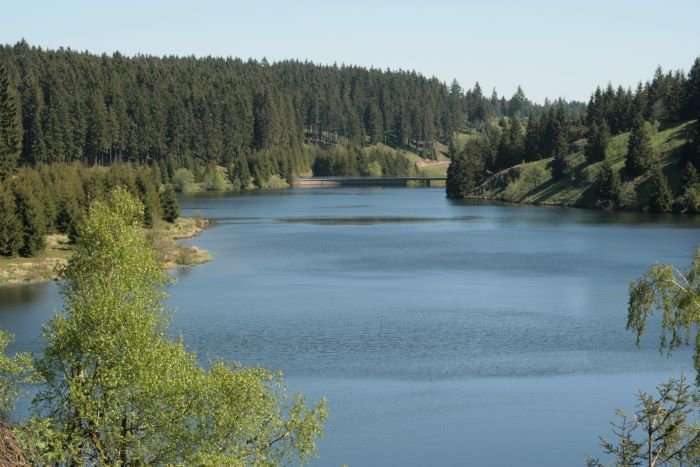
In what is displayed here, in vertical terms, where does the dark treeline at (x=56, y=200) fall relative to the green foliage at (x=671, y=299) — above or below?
below

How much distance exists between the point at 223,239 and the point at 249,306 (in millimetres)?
53209

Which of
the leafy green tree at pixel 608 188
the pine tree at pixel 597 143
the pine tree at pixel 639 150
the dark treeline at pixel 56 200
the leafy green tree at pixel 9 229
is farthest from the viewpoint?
the pine tree at pixel 597 143

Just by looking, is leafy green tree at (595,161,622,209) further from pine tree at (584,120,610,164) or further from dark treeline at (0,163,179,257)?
dark treeline at (0,163,179,257)

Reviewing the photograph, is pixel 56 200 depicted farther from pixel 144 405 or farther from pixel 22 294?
pixel 144 405

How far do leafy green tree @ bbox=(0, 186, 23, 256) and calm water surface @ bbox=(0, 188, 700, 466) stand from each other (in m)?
10.0

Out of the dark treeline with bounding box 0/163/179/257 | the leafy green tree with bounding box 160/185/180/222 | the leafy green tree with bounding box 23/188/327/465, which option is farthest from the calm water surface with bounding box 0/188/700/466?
the leafy green tree with bounding box 23/188/327/465

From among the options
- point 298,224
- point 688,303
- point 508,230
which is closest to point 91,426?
point 688,303

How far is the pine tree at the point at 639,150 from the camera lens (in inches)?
6732

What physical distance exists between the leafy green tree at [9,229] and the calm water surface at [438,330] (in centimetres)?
1005

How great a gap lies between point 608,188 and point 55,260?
109636mm

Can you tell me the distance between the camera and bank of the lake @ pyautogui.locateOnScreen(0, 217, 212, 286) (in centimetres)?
9031

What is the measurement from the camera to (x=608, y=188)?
17450 cm

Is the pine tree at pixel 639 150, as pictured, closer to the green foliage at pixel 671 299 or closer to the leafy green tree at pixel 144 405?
the leafy green tree at pixel 144 405

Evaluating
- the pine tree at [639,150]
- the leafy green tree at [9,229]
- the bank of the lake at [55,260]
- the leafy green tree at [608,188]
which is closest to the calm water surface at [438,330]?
the bank of the lake at [55,260]
